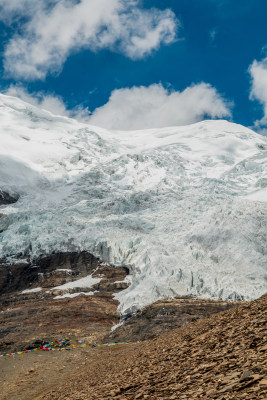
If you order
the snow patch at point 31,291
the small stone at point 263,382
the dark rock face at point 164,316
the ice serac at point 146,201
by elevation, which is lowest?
the dark rock face at point 164,316

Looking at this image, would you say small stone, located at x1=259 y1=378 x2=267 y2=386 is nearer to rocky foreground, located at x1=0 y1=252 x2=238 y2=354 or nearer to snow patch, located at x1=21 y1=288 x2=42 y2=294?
rocky foreground, located at x1=0 y1=252 x2=238 y2=354

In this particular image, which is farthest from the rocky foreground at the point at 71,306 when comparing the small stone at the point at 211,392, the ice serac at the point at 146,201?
the small stone at the point at 211,392

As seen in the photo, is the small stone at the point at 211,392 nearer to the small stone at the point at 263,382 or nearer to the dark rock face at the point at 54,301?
the small stone at the point at 263,382

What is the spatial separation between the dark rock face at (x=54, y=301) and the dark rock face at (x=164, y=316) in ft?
10.9

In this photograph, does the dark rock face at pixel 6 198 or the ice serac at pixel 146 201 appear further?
the dark rock face at pixel 6 198

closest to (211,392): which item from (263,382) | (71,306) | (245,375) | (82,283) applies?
(245,375)

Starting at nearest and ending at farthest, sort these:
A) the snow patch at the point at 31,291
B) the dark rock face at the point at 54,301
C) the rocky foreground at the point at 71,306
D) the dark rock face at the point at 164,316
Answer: the dark rock face at the point at 164,316 → the rocky foreground at the point at 71,306 → the dark rock face at the point at 54,301 → the snow patch at the point at 31,291

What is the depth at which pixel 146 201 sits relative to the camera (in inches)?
3794

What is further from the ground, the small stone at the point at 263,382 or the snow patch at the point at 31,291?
the small stone at the point at 263,382

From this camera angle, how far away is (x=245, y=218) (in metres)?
61.0

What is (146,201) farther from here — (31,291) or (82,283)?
(31,291)

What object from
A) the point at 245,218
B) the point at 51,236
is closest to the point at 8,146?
the point at 51,236

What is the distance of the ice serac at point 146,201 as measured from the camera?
5094 cm

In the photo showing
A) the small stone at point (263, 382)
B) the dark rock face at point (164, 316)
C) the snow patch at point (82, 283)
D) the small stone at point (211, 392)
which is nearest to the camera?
the small stone at point (263, 382)
